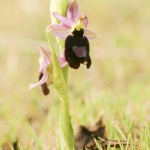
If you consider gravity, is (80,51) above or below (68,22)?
below

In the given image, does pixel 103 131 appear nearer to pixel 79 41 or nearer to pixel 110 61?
pixel 79 41

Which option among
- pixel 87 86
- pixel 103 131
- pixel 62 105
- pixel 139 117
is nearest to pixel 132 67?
pixel 87 86

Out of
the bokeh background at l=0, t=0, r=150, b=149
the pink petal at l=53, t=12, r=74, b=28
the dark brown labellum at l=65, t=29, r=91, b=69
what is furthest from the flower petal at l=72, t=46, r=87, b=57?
the bokeh background at l=0, t=0, r=150, b=149

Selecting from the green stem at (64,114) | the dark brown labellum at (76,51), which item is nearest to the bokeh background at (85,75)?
the green stem at (64,114)

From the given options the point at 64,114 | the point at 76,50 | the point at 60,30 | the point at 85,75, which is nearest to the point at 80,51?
the point at 76,50

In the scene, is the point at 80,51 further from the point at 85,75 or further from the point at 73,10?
the point at 85,75
